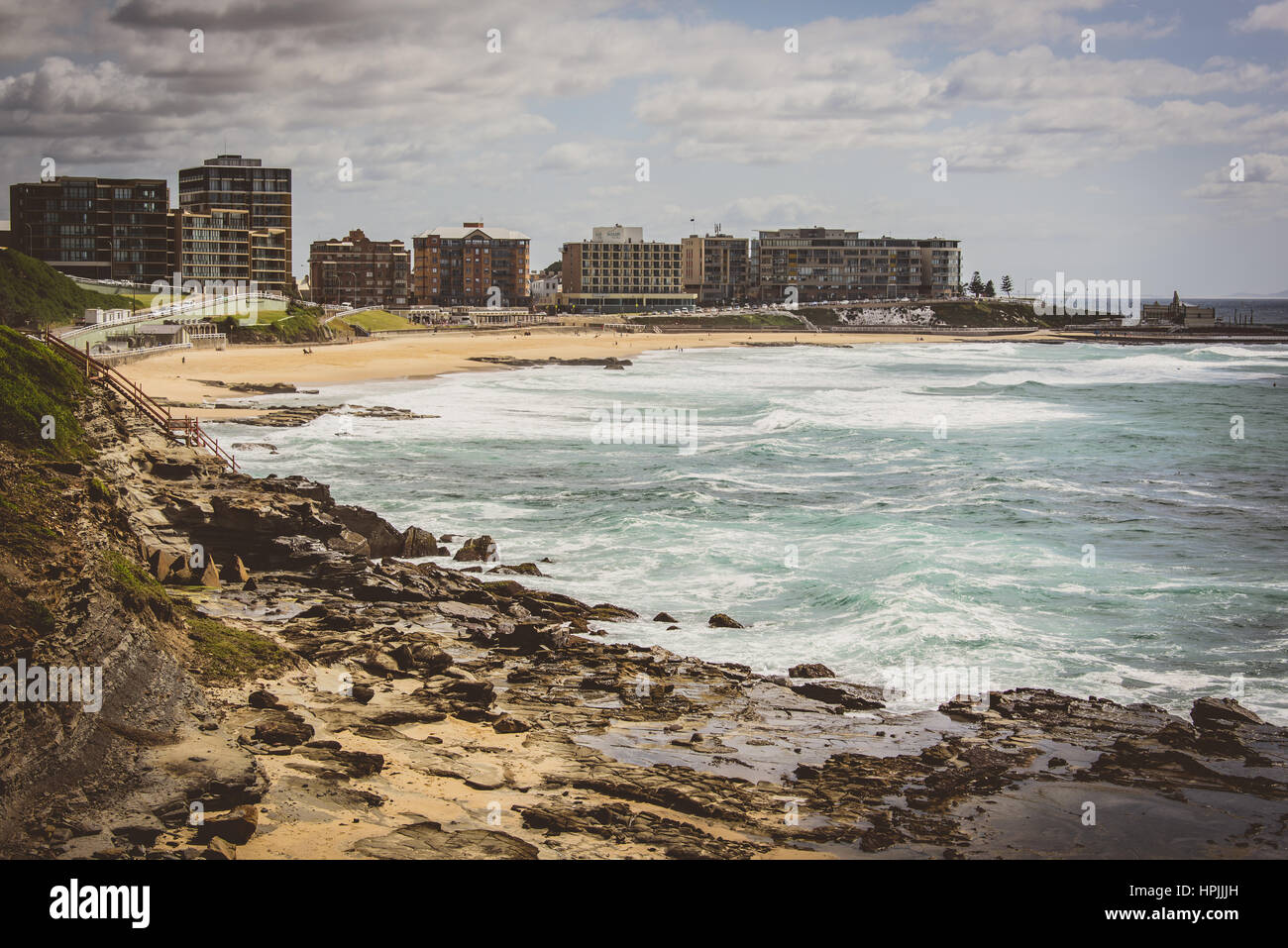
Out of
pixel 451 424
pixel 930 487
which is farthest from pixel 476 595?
pixel 451 424

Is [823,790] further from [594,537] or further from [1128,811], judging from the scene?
[594,537]

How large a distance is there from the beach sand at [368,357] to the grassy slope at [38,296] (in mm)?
10945

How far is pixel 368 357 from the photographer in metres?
96.2

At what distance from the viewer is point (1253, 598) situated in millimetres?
25656

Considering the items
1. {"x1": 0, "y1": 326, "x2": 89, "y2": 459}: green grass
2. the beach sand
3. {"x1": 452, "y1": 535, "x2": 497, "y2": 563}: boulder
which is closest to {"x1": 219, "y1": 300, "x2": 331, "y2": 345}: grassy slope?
the beach sand

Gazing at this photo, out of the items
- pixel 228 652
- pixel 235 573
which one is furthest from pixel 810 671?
pixel 235 573

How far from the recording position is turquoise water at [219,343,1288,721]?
2216 cm

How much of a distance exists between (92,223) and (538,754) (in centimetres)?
13378

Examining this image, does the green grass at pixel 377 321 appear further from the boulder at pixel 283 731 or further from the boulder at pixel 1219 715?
the boulder at pixel 1219 715

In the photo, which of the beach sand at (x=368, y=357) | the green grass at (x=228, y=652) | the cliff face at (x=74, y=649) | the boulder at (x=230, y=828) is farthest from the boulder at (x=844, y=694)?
the beach sand at (x=368, y=357)

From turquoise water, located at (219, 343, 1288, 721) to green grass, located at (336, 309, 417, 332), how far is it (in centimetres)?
6405

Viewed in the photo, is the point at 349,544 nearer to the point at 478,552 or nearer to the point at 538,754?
the point at 478,552

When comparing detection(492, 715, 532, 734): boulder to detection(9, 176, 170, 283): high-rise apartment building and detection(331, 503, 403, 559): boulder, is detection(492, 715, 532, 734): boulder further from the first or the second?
detection(9, 176, 170, 283): high-rise apartment building
